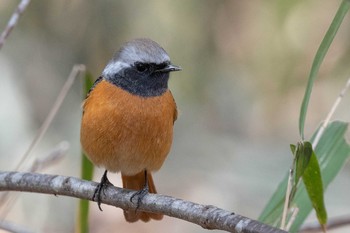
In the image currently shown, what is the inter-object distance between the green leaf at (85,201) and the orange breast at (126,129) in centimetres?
7

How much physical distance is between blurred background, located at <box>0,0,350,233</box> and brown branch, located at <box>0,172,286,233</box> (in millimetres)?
2779

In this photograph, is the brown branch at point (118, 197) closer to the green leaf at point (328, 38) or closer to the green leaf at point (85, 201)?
the green leaf at point (85, 201)

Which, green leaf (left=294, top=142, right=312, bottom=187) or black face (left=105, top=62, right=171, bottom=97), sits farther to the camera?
black face (left=105, top=62, right=171, bottom=97)

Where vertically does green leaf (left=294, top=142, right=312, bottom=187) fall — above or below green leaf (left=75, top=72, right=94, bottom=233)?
above

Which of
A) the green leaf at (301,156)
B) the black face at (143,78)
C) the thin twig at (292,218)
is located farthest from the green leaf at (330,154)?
the black face at (143,78)

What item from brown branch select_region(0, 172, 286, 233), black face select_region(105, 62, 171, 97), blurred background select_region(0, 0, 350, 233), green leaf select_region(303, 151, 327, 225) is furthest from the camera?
blurred background select_region(0, 0, 350, 233)

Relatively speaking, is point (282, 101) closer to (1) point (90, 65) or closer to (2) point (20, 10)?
(1) point (90, 65)

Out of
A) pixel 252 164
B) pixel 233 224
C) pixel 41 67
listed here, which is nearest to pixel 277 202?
pixel 233 224

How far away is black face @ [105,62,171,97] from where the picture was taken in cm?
384

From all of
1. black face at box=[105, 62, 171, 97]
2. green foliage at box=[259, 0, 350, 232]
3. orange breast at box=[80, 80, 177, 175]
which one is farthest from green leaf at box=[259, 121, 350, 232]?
black face at box=[105, 62, 171, 97]

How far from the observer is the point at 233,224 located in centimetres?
246

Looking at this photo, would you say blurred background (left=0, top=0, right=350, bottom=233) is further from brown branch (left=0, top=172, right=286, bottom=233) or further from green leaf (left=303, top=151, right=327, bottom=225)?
green leaf (left=303, top=151, right=327, bottom=225)

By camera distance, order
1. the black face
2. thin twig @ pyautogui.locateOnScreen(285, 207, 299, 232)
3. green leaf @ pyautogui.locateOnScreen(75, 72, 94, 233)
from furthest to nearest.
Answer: the black face, green leaf @ pyautogui.locateOnScreen(75, 72, 94, 233), thin twig @ pyautogui.locateOnScreen(285, 207, 299, 232)

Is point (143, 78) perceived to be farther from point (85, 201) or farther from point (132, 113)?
point (85, 201)
